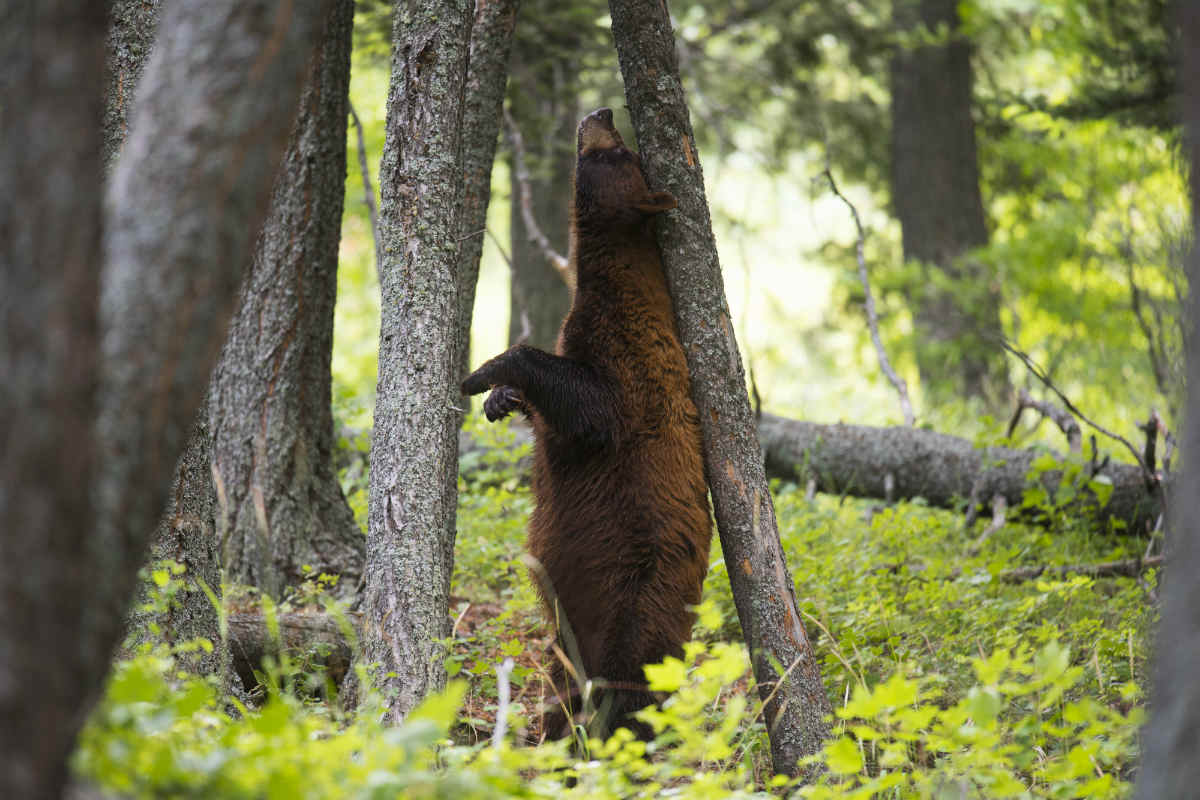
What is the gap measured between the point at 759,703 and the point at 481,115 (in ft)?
9.30

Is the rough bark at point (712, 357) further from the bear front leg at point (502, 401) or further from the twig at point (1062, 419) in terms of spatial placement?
the twig at point (1062, 419)

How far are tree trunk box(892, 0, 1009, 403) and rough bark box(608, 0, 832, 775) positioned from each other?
27.3ft

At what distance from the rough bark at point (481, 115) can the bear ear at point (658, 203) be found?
944 mm

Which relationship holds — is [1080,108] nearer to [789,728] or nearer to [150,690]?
[789,728]

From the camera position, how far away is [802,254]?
13.4 m

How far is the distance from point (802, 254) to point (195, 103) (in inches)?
480

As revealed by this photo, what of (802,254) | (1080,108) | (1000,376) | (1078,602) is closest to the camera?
(1078,602)

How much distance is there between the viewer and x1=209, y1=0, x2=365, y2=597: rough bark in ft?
16.9

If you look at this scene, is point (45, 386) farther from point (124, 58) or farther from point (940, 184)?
point (940, 184)

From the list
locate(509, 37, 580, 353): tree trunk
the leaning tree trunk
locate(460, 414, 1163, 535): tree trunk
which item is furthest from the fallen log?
locate(509, 37, 580, 353): tree trunk

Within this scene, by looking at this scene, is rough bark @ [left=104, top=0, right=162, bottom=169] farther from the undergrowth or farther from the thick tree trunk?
the undergrowth

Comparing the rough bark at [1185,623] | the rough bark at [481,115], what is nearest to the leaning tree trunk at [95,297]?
the rough bark at [1185,623]

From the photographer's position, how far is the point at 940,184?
12.4m

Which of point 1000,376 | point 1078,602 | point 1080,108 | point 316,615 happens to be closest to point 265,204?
point 316,615
